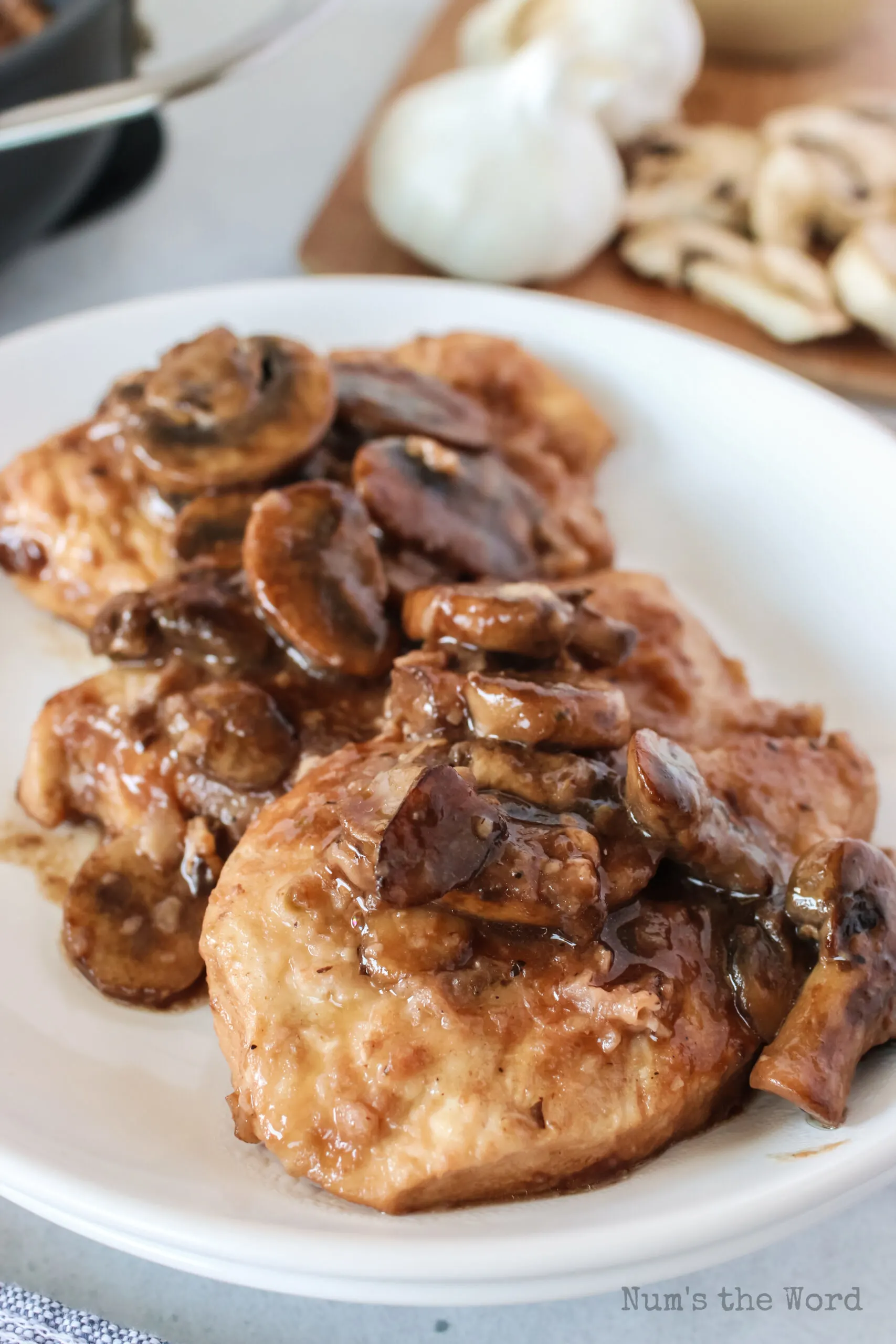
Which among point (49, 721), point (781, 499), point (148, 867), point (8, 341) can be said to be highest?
point (8, 341)

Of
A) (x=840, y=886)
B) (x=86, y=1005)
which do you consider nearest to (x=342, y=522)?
(x=86, y=1005)

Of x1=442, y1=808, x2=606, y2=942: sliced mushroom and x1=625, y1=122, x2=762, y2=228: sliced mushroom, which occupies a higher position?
x1=442, y1=808, x2=606, y2=942: sliced mushroom

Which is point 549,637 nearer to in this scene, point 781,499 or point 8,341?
point 781,499

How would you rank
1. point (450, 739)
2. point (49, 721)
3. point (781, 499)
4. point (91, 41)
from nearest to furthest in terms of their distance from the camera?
point (450, 739) → point (49, 721) → point (781, 499) → point (91, 41)

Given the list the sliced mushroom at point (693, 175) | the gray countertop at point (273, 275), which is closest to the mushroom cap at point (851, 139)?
the sliced mushroom at point (693, 175)

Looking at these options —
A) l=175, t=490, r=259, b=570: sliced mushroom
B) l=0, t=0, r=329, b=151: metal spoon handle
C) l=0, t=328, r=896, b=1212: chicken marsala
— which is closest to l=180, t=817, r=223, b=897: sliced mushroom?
l=0, t=328, r=896, b=1212: chicken marsala

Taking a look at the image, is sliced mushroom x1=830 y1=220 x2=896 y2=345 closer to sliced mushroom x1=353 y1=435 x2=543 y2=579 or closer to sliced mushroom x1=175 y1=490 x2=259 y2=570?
sliced mushroom x1=353 y1=435 x2=543 y2=579

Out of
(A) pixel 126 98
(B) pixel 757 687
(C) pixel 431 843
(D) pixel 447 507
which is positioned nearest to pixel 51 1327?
(C) pixel 431 843

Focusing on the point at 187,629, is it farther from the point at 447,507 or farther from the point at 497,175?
the point at 497,175
